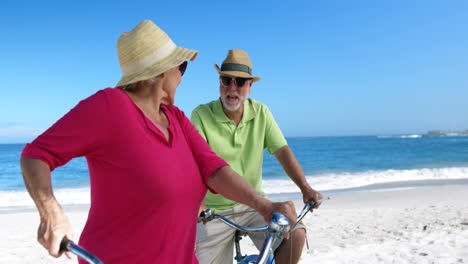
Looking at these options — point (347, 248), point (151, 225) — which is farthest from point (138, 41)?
point (347, 248)

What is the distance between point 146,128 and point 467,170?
73.2 feet

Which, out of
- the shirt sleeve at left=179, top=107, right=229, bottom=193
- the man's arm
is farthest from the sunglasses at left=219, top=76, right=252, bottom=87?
the shirt sleeve at left=179, top=107, right=229, bottom=193

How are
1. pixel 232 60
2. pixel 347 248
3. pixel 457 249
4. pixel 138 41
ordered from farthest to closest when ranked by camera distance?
pixel 347 248 → pixel 457 249 → pixel 232 60 → pixel 138 41

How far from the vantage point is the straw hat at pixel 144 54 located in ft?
4.99

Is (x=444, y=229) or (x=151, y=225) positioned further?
(x=444, y=229)

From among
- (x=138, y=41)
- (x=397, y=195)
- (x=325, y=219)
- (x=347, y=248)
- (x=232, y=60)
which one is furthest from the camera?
(x=397, y=195)

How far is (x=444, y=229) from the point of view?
23.6 ft

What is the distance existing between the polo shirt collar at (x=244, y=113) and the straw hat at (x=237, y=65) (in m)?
0.24

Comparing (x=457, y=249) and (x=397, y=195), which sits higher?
(x=457, y=249)

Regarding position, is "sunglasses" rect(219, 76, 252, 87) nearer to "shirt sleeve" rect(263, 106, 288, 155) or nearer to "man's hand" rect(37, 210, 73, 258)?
"shirt sleeve" rect(263, 106, 288, 155)

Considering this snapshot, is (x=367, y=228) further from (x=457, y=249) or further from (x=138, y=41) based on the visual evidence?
(x=138, y=41)

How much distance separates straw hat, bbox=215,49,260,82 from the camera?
11.2ft

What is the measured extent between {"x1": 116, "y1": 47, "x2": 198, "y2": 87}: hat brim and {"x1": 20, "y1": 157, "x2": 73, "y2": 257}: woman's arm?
44 centimetres

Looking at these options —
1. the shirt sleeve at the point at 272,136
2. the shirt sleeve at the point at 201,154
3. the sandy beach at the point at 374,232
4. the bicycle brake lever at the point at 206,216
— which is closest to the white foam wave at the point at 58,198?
the sandy beach at the point at 374,232
